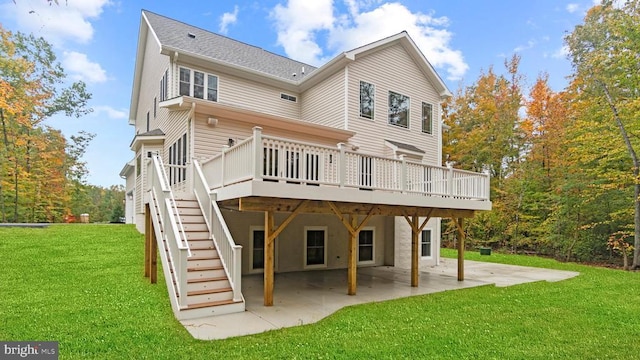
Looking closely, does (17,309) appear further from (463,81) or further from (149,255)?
(463,81)

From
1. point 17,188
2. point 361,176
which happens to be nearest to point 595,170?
point 361,176

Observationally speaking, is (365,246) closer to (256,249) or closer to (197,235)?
(256,249)

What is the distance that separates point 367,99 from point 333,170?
5.89m

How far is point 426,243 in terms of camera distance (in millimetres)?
14219

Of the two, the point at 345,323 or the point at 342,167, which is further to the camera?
the point at 342,167

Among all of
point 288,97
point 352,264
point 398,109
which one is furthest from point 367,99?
point 352,264

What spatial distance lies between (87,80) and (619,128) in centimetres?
3045

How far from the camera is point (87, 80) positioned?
25.6m

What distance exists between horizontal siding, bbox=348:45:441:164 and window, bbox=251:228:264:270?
447 centimetres

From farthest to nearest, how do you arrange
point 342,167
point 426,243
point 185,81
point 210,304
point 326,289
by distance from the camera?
point 426,243 → point 185,81 → point 326,289 → point 342,167 → point 210,304

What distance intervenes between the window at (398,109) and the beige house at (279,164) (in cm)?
6

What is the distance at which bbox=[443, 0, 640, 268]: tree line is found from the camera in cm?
1427

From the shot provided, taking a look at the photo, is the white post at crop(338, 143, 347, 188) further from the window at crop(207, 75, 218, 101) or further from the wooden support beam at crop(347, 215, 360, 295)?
the window at crop(207, 75, 218, 101)

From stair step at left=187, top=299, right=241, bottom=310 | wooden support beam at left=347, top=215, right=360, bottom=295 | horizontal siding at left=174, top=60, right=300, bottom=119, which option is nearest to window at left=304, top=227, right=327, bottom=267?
wooden support beam at left=347, top=215, right=360, bottom=295
